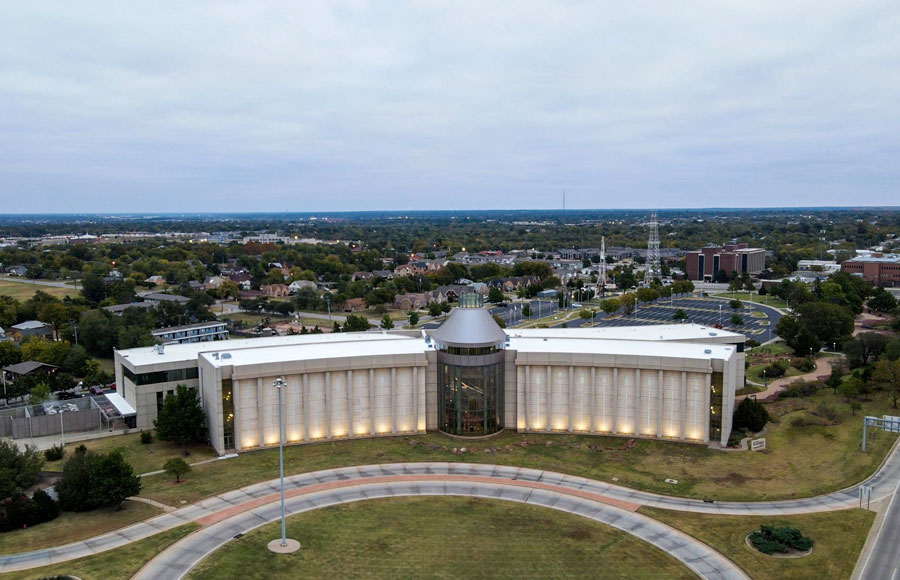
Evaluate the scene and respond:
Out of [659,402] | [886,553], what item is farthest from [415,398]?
[886,553]

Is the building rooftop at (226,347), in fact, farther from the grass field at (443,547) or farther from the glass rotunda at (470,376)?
the grass field at (443,547)

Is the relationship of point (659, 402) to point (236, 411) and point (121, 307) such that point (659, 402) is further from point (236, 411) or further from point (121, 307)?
point (121, 307)

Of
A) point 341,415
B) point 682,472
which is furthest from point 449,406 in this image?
point 682,472

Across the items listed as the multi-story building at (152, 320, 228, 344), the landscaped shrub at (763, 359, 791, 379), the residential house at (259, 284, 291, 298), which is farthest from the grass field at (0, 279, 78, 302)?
the landscaped shrub at (763, 359, 791, 379)

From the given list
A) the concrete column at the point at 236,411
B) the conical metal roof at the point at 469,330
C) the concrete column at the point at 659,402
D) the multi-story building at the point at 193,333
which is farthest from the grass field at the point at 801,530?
the multi-story building at the point at 193,333

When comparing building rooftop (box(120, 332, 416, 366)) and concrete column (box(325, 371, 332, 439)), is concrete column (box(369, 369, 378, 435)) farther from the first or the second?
concrete column (box(325, 371, 332, 439))

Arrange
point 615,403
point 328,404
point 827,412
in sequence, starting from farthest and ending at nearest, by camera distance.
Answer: point 827,412 < point 615,403 < point 328,404

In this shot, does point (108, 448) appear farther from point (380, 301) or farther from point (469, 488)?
point (380, 301)
